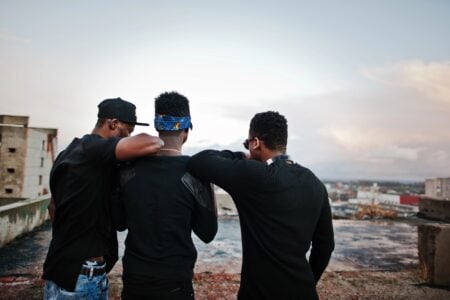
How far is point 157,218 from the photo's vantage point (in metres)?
1.99

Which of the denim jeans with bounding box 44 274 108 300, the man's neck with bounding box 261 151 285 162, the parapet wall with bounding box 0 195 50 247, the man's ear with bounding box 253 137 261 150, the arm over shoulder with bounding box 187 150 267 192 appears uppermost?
the man's ear with bounding box 253 137 261 150

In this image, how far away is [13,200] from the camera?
11.2 metres

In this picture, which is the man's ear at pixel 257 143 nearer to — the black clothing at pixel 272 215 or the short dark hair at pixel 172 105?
the black clothing at pixel 272 215

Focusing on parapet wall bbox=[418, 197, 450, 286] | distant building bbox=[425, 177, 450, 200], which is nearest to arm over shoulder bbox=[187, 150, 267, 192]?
parapet wall bbox=[418, 197, 450, 286]

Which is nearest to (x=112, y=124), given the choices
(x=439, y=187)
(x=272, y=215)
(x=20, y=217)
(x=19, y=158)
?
(x=272, y=215)

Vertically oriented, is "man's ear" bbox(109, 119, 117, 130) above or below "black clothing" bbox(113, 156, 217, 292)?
above

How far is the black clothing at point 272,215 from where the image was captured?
1.93 meters

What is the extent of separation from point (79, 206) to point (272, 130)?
1.34 m

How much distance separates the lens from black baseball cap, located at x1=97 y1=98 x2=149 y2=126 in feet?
7.49

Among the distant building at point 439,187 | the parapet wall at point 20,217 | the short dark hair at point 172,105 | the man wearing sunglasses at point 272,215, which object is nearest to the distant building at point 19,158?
the parapet wall at point 20,217

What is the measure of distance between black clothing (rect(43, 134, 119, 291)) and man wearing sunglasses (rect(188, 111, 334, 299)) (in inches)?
23.9

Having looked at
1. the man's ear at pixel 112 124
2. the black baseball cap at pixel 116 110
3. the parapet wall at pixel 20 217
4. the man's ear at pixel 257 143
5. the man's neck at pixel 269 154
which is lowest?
the parapet wall at pixel 20 217

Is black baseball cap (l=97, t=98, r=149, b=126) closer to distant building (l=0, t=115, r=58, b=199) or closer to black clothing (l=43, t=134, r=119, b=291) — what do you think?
black clothing (l=43, t=134, r=119, b=291)

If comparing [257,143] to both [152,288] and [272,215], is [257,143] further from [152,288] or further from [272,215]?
[152,288]
